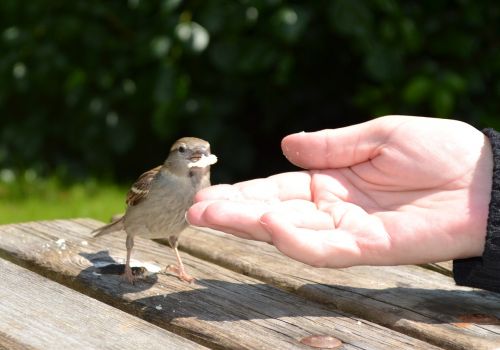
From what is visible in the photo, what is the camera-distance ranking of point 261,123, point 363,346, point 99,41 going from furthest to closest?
point 261,123, point 99,41, point 363,346

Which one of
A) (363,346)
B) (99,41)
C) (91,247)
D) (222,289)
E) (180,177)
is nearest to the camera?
(363,346)

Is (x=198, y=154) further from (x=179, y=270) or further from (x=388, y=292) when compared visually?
(x=388, y=292)

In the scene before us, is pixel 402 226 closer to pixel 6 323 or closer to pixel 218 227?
pixel 218 227

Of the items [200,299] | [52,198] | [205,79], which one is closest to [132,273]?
[200,299]

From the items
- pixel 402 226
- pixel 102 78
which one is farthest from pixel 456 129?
pixel 102 78

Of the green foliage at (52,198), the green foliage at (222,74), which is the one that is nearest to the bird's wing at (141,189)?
the green foliage at (222,74)

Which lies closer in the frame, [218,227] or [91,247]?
[218,227]

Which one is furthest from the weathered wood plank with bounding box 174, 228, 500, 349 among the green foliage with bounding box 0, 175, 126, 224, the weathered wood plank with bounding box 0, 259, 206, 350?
the green foliage with bounding box 0, 175, 126, 224

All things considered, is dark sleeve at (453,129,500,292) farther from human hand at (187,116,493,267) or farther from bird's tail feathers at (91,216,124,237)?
bird's tail feathers at (91,216,124,237)
